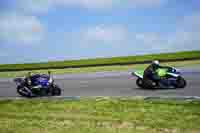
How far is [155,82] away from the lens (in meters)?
18.4

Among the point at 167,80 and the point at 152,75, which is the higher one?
the point at 152,75

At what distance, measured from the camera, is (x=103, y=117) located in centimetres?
1166

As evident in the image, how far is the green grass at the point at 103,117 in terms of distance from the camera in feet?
33.4

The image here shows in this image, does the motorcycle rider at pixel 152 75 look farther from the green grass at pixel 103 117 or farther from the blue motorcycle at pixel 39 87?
the blue motorcycle at pixel 39 87

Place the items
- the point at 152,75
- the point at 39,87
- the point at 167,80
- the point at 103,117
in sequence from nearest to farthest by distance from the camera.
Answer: the point at 103,117
the point at 167,80
the point at 39,87
the point at 152,75

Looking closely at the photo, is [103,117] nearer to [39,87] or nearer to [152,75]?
[39,87]

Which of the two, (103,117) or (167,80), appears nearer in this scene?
(103,117)

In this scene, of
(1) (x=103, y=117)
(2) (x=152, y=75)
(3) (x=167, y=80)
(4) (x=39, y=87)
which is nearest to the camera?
(1) (x=103, y=117)

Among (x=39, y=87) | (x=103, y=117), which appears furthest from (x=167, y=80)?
(x=103, y=117)

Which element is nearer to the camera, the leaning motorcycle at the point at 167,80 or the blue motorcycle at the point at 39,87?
the leaning motorcycle at the point at 167,80

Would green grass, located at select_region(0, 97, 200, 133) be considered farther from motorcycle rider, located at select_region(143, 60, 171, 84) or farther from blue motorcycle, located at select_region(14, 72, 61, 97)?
motorcycle rider, located at select_region(143, 60, 171, 84)

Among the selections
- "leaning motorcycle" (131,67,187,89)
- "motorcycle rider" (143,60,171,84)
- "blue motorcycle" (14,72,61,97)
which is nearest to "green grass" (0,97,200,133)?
"blue motorcycle" (14,72,61,97)

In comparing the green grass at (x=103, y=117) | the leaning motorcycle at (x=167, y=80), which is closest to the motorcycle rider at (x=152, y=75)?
the leaning motorcycle at (x=167, y=80)

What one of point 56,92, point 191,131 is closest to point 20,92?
point 56,92
